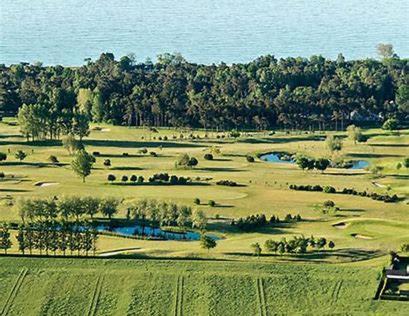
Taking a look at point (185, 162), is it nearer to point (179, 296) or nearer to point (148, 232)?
point (148, 232)

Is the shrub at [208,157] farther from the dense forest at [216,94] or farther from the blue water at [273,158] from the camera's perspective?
the dense forest at [216,94]

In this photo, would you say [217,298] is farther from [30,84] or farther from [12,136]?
[30,84]

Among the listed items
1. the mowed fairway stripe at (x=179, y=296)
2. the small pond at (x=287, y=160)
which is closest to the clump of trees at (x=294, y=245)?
the mowed fairway stripe at (x=179, y=296)

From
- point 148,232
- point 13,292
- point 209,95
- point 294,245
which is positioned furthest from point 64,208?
point 209,95

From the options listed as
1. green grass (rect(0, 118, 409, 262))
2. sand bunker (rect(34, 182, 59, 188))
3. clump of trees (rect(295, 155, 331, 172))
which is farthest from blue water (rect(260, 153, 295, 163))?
sand bunker (rect(34, 182, 59, 188))

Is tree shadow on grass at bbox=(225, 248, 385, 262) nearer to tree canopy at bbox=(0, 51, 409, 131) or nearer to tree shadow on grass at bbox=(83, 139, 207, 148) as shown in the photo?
tree shadow on grass at bbox=(83, 139, 207, 148)
